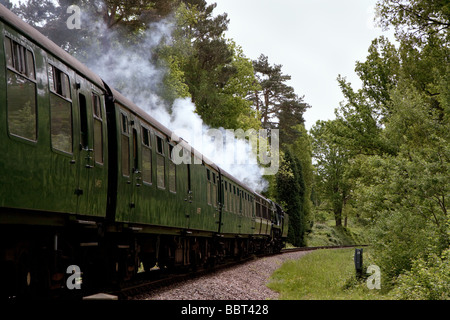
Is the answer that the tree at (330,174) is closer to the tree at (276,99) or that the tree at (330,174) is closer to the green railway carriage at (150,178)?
the tree at (276,99)

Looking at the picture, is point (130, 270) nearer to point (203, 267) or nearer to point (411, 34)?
point (203, 267)

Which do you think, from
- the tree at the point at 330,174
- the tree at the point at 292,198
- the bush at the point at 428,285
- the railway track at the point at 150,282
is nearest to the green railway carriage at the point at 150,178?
the railway track at the point at 150,282

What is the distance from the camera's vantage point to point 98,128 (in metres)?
7.67

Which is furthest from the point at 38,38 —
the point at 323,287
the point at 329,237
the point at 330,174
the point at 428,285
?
the point at 330,174

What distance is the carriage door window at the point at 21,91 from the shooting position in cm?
519

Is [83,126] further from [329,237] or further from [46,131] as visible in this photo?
[329,237]

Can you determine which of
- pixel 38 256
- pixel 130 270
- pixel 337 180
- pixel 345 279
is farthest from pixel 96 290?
pixel 337 180

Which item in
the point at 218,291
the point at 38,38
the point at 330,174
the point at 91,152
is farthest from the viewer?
the point at 330,174

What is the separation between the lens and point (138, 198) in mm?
9250

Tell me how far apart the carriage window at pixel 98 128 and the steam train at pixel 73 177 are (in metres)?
0.02

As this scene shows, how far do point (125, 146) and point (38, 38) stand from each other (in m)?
3.00

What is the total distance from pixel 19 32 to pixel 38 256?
2.46 metres

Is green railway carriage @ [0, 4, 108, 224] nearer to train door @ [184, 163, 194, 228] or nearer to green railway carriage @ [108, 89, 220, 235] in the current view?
green railway carriage @ [108, 89, 220, 235]

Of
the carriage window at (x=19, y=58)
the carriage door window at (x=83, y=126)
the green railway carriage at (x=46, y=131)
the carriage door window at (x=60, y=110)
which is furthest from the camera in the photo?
the carriage door window at (x=83, y=126)
